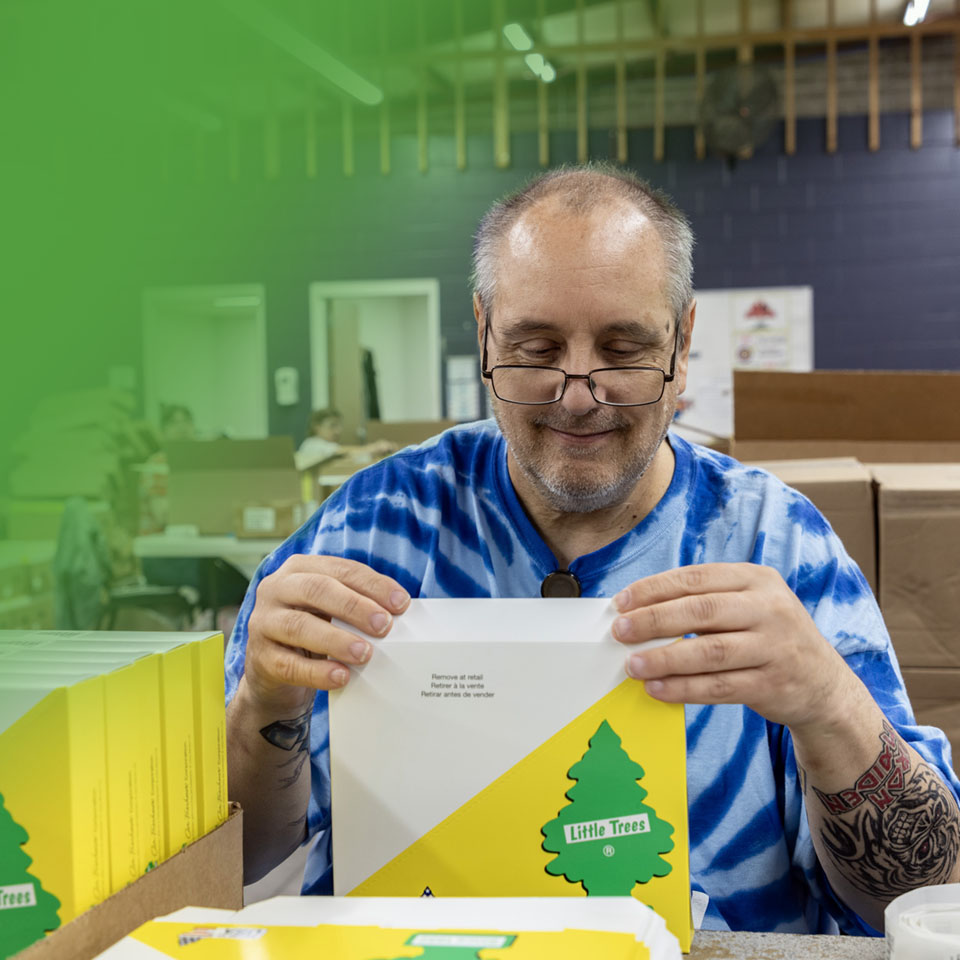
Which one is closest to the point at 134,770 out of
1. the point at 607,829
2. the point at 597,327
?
the point at 607,829

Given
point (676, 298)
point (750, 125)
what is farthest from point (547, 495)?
point (750, 125)

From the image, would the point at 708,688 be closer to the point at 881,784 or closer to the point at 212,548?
the point at 881,784

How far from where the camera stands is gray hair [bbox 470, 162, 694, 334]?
1182 millimetres

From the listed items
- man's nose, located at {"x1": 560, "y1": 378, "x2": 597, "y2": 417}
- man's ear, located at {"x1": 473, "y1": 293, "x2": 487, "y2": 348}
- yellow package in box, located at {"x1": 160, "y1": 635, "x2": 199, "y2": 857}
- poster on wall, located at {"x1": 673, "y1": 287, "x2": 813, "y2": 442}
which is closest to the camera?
yellow package in box, located at {"x1": 160, "y1": 635, "x2": 199, "y2": 857}

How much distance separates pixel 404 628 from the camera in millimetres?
810

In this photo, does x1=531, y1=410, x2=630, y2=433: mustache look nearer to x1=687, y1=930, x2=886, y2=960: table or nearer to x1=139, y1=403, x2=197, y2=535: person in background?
x1=687, y1=930, x2=886, y2=960: table

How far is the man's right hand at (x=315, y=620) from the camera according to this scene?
2.66 feet

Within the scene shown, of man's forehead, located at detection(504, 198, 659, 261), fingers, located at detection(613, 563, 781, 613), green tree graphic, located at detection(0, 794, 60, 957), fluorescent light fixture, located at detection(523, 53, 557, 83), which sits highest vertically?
fluorescent light fixture, located at detection(523, 53, 557, 83)

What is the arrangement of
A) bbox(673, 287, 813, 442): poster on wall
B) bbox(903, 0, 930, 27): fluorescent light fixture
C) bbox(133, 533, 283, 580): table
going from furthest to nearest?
bbox(673, 287, 813, 442): poster on wall
bbox(903, 0, 930, 27): fluorescent light fixture
bbox(133, 533, 283, 580): table

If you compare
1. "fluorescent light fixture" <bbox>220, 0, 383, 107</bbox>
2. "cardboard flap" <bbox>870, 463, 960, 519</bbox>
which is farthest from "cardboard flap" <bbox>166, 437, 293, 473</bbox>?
"cardboard flap" <bbox>870, 463, 960, 519</bbox>

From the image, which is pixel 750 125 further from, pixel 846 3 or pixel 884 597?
pixel 884 597

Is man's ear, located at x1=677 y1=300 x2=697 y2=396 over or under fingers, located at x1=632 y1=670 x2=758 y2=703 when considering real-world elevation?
over

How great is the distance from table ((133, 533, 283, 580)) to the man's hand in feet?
12.0

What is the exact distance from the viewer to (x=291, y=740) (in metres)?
1.01
